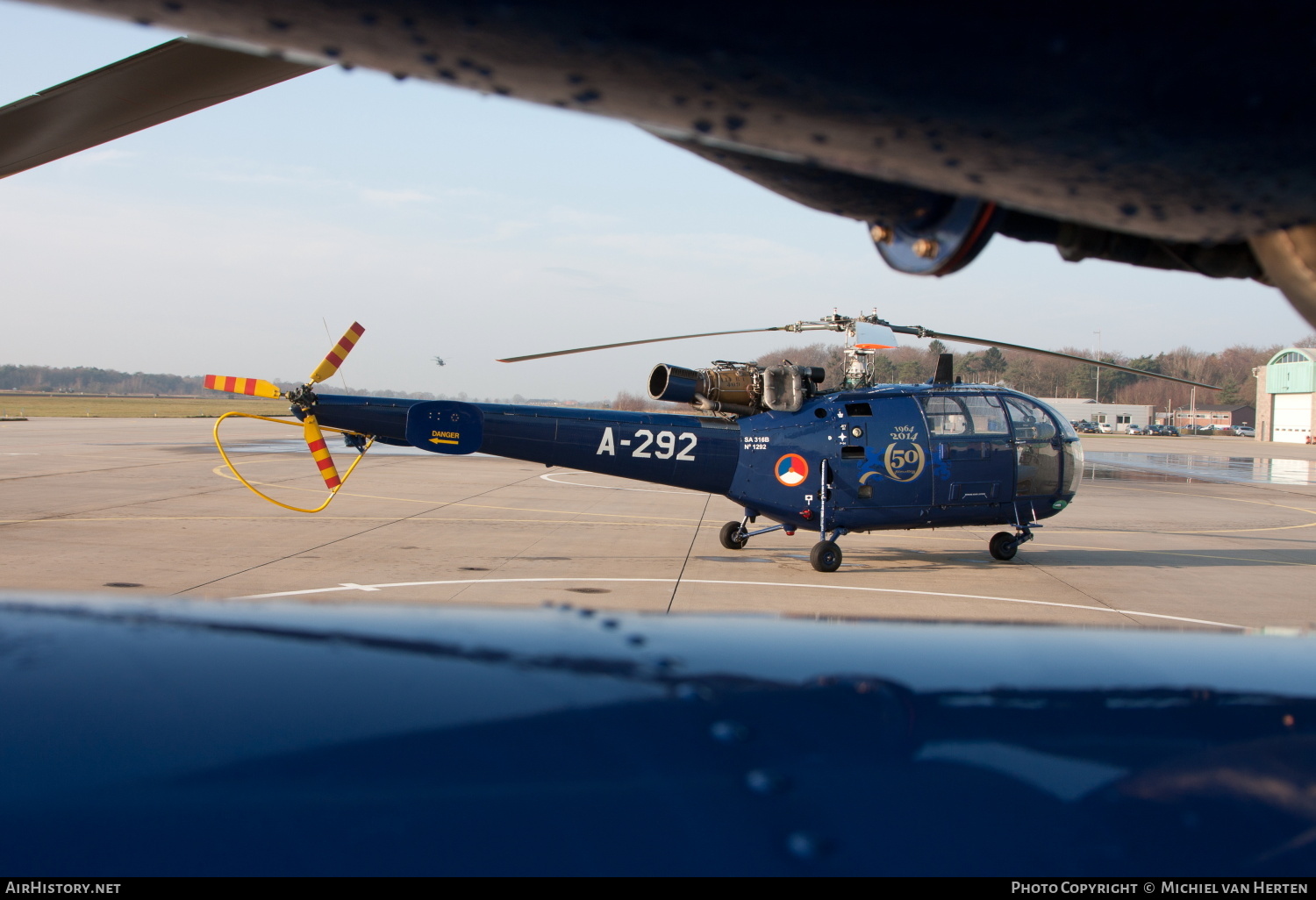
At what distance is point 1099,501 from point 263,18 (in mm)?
26147

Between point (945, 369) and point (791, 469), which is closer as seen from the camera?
point (791, 469)

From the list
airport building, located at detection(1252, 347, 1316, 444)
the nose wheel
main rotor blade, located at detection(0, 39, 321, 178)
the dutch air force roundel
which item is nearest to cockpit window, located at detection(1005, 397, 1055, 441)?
the nose wheel

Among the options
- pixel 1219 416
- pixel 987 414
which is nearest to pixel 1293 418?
pixel 1219 416

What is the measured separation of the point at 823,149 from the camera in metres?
1.52

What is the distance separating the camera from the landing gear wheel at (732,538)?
1340 cm

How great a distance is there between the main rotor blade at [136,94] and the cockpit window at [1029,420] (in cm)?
1132

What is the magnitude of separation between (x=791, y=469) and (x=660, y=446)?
1.90 metres

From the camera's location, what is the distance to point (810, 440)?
11.9 meters

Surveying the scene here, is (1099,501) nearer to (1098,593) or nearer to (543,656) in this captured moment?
(1098,593)

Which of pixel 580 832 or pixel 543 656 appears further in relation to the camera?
pixel 543 656

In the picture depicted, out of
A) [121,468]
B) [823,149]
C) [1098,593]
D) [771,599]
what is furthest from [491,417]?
[121,468]

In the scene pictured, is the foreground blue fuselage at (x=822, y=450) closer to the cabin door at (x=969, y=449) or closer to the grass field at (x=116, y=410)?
the cabin door at (x=969, y=449)

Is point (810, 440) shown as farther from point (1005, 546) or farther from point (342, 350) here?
point (342, 350)

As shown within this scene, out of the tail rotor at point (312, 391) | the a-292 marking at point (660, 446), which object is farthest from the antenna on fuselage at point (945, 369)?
the tail rotor at point (312, 391)
